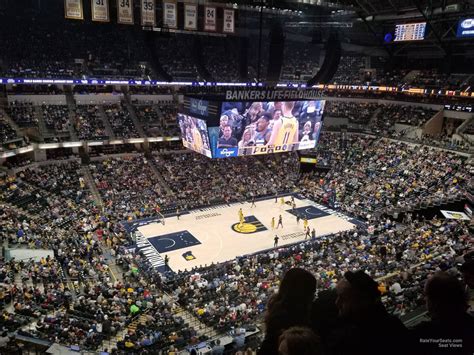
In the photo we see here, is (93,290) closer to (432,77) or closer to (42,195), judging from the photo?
(42,195)

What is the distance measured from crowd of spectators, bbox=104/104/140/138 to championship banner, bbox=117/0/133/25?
14115mm

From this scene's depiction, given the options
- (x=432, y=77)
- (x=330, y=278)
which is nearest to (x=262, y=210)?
(x=330, y=278)

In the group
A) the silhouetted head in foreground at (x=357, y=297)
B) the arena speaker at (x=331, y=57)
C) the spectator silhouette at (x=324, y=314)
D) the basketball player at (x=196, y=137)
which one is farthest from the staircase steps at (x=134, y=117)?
the silhouetted head in foreground at (x=357, y=297)

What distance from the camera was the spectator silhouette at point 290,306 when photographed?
134 inches

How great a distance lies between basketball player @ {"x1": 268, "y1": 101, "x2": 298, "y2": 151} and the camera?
34406mm

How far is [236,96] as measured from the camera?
3114cm

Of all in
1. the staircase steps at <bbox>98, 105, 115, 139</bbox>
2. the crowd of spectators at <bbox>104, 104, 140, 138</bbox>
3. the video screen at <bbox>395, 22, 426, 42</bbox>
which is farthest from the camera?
the video screen at <bbox>395, 22, 426, 42</bbox>

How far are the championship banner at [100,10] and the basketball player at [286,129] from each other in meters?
16.1

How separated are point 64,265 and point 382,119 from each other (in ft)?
131

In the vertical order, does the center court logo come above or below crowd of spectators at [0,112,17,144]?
below

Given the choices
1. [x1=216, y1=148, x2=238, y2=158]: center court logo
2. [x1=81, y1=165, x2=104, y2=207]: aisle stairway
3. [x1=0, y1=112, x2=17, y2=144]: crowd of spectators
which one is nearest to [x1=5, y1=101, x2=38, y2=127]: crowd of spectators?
[x1=0, y1=112, x2=17, y2=144]: crowd of spectators

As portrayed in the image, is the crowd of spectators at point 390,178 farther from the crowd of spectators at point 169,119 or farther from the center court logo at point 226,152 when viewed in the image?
the crowd of spectators at point 169,119

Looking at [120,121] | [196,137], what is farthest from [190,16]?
[120,121]

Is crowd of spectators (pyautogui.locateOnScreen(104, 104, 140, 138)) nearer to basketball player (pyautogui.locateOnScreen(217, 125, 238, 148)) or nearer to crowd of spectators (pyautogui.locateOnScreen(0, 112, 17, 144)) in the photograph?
crowd of spectators (pyautogui.locateOnScreen(0, 112, 17, 144))
